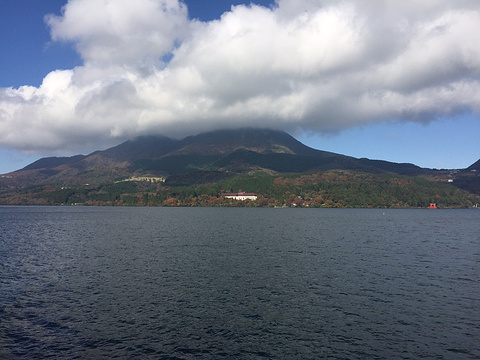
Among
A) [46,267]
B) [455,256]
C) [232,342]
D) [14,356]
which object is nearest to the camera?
[14,356]

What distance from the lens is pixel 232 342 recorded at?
93.0 ft

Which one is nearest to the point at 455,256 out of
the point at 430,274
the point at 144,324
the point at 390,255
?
the point at 390,255

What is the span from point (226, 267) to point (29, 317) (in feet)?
94.9

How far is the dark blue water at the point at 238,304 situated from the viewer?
27375mm

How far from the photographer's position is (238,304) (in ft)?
123

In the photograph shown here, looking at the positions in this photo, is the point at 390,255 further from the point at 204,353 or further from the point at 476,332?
the point at 204,353

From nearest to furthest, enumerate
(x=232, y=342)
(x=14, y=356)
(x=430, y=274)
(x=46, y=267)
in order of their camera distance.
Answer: (x=14, y=356), (x=232, y=342), (x=430, y=274), (x=46, y=267)

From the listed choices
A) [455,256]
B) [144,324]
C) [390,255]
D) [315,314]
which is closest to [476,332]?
[315,314]

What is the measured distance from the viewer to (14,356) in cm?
2545

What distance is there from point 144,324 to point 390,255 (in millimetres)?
54100

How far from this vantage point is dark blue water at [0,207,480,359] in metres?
27.4

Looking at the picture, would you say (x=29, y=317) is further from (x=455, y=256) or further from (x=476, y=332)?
(x=455, y=256)

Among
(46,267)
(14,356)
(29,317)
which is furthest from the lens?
(46,267)

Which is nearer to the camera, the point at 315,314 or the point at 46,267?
the point at 315,314
